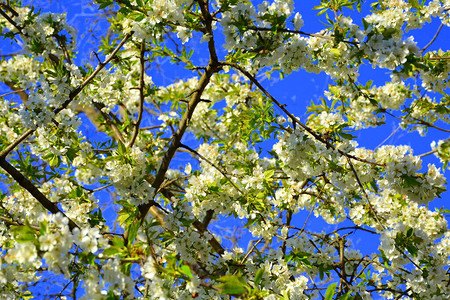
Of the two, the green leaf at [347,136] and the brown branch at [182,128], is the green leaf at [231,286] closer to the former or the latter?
the brown branch at [182,128]

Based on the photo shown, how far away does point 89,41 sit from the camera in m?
5.89

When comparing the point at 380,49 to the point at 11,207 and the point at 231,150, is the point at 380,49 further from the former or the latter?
the point at 11,207

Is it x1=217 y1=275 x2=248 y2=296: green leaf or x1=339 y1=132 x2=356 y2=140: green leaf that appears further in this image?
x1=339 y1=132 x2=356 y2=140: green leaf

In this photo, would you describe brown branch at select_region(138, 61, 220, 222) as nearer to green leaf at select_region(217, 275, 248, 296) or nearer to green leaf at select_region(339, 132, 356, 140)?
green leaf at select_region(339, 132, 356, 140)

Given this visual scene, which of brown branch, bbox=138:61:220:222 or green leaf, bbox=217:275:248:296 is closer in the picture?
green leaf, bbox=217:275:248:296

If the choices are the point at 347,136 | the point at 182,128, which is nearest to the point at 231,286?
the point at 347,136

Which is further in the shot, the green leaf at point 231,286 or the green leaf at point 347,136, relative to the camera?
the green leaf at point 347,136

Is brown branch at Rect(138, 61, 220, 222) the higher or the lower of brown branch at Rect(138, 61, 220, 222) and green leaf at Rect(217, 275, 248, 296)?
the higher

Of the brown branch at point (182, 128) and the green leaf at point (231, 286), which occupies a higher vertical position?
the brown branch at point (182, 128)

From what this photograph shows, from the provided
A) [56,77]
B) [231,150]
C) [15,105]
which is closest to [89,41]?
[15,105]

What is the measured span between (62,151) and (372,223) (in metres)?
2.95

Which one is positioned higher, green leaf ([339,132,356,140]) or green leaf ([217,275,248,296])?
green leaf ([339,132,356,140])

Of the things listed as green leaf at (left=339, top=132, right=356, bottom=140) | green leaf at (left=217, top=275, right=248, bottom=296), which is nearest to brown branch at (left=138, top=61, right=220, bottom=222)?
green leaf at (left=339, top=132, right=356, bottom=140)

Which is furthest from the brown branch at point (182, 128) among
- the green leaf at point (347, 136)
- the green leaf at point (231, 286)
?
the green leaf at point (231, 286)
